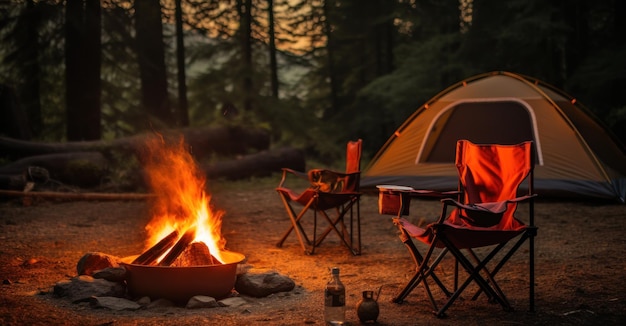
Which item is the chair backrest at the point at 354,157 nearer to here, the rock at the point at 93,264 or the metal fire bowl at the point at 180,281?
the metal fire bowl at the point at 180,281

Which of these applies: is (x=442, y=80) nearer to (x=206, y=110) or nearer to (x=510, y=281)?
(x=206, y=110)

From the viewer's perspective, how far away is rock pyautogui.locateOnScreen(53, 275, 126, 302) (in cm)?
406

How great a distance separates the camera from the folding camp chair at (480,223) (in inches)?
148

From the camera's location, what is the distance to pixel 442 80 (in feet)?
53.7

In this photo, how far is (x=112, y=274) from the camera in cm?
428

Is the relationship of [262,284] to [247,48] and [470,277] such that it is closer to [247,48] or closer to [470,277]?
[470,277]

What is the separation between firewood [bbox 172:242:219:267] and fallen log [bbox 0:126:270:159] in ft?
22.2

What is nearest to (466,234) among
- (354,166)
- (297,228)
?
(297,228)

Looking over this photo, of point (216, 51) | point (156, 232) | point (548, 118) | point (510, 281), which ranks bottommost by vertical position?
point (510, 281)

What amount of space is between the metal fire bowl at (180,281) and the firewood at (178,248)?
0.57ft

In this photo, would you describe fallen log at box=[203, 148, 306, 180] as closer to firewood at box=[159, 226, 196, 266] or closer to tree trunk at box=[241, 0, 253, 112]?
tree trunk at box=[241, 0, 253, 112]

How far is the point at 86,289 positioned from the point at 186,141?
8604 mm

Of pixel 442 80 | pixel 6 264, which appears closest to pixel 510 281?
pixel 6 264

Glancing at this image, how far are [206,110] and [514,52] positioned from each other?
25.9 ft
